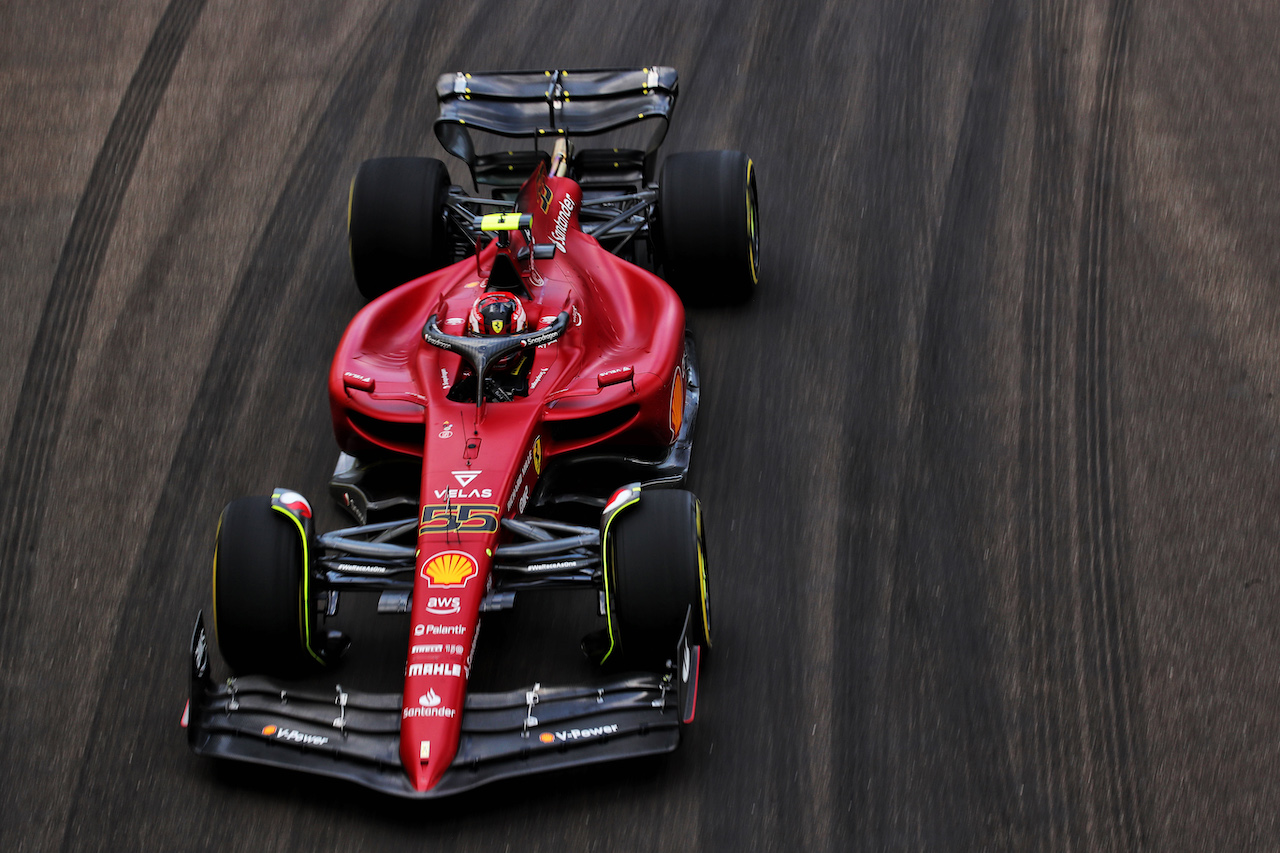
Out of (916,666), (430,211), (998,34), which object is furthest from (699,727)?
(998,34)

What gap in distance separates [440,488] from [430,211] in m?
2.78

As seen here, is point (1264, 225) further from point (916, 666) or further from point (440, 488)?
point (440, 488)

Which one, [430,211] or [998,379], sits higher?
[430,211]

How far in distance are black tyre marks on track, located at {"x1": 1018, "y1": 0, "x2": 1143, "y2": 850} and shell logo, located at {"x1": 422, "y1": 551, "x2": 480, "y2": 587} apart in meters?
2.44

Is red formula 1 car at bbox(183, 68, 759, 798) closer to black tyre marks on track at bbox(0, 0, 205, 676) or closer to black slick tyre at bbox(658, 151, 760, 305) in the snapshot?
black slick tyre at bbox(658, 151, 760, 305)

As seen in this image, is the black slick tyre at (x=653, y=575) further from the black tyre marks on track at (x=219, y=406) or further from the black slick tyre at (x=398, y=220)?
the black slick tyre at (x=398, y=220)

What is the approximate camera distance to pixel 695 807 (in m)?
5.44

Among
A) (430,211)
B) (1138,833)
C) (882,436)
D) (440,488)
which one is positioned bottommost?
(1138,833)

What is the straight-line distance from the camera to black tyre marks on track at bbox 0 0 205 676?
23.0ft

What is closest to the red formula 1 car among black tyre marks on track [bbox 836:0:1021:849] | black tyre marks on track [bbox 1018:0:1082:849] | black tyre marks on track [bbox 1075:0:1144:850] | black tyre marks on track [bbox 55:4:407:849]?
black tyre marks on track [bbox 55:4:407:849]

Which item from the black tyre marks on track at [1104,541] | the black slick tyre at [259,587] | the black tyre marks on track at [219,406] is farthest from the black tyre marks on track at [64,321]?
the black tyre marks on track at [1104,541]

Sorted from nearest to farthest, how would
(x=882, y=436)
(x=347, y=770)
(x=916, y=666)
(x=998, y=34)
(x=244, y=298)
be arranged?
(x=347, y=770), (x=916, y=666), (x=882, y=436), (x=244, y=298), (x=998, y=34)

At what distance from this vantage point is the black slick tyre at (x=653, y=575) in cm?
557

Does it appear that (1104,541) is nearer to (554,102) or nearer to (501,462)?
(501,462)
